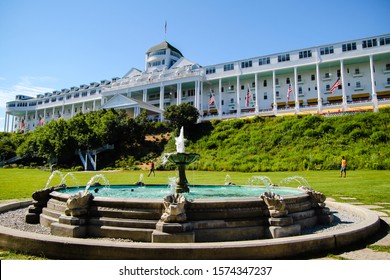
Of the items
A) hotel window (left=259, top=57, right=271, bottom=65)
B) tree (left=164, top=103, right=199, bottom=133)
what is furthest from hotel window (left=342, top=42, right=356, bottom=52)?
tree (left=164, top=103, right=199, bottom=133)

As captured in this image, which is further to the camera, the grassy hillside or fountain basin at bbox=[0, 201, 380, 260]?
the grassy hillside

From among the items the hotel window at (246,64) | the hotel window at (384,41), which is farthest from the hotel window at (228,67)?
the hotel window at (384,41)

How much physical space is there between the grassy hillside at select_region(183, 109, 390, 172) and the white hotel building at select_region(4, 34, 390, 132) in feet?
16.1

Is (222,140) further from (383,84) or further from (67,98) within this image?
(67,98)

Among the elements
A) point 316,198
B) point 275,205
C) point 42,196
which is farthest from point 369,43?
point 42,196

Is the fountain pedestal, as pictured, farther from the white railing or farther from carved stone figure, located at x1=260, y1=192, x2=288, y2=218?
the white railing

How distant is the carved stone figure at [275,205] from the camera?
6.88 meters

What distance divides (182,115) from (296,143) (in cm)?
2090

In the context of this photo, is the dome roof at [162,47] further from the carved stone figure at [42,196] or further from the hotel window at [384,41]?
the carved stone figure at [42,196]

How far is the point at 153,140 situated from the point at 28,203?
142 feet

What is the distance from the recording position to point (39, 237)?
5.93 m

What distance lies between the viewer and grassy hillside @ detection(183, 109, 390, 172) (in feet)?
109

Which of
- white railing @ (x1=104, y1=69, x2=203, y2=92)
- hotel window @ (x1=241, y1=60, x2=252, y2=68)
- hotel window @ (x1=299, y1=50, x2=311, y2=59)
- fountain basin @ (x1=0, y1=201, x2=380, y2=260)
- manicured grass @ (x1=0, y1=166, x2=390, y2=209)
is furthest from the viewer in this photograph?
white railing @ (x1=104, y1=69, x2=203, y2=92)

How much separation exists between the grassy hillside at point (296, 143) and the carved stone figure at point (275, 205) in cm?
2759
